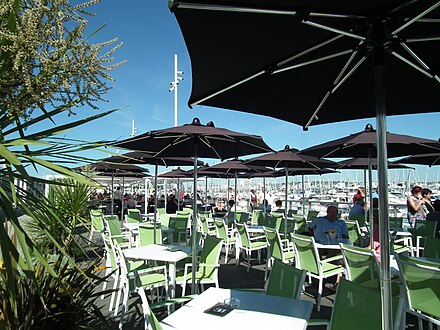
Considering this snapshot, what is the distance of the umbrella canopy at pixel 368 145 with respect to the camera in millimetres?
4422

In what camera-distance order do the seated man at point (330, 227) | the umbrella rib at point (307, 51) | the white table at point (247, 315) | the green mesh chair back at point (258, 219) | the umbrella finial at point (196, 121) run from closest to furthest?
1. the umbrella rib at point (307, 51)
2. the white table at point (247, 315)
3. the umbrella finial at point (196, 121)
4. the seated man at point (330, 227)
5. the green mesh chair back at point (258, 219)

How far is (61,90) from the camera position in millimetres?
1756

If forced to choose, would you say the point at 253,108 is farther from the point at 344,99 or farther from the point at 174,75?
the point at 174,75

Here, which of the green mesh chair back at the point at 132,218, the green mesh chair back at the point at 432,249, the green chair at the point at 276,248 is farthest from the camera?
the green mesh chair back at the point at 132,218

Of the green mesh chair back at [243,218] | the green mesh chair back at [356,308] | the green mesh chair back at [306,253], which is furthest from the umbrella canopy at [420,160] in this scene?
the green mesh chair back at [356,308]

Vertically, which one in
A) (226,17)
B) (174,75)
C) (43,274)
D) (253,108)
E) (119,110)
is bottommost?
(43,274)

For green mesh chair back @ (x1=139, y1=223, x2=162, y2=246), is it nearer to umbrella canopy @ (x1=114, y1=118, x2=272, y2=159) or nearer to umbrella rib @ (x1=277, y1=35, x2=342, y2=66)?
umbrella canopy @ (x1=114, y1=118, x2=272, y2=159)

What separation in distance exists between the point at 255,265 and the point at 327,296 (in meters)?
2.25

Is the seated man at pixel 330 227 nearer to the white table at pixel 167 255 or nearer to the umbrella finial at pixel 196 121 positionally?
the white table at pixel 167 255

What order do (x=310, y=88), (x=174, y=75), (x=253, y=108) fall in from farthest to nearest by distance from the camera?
(x=174, y=75)
(x=253, y=108)
(x=310, y=88)

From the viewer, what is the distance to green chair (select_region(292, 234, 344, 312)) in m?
4.45

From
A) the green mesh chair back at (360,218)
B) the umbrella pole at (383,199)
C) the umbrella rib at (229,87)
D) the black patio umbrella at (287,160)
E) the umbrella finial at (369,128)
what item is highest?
the umbrella finial at (369,128)

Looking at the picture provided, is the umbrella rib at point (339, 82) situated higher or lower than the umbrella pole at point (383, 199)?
higher

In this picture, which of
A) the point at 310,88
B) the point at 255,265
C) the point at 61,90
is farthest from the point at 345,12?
the point at 255,265
